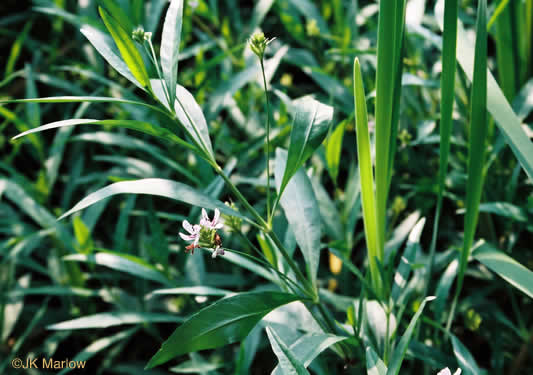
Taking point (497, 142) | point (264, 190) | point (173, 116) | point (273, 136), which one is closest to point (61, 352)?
point (264, 190)

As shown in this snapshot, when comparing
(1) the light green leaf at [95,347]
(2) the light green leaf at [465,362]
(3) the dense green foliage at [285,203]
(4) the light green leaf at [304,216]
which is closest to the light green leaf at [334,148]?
(3) the dense green foliage at [285,203]

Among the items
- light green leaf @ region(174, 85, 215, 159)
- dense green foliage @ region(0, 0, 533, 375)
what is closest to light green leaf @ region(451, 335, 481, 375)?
dense green foliage @ region(0, 0, 533, 375)

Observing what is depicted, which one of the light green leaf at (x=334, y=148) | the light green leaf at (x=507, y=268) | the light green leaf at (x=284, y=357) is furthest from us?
the light green leaf at (x=334, y=148)

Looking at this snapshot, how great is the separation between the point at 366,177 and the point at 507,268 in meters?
0.27

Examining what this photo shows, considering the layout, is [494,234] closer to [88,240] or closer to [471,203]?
[471,203]

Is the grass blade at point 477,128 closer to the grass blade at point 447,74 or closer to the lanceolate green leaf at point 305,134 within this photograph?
the grass blade at point 447,74

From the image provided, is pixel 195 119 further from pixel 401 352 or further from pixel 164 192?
pixel 401 352

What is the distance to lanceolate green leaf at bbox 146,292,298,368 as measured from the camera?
0.61 metres

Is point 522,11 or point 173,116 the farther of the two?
point 522,11

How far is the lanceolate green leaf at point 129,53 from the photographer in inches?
25.5

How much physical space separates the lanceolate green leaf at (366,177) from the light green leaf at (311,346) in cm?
16

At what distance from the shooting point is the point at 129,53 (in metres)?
0.66

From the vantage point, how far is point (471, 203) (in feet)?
2.47

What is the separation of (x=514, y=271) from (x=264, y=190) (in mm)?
627
